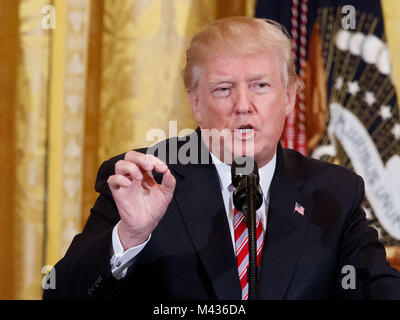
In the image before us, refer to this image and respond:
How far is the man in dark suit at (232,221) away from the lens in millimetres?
1350

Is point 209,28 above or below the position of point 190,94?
above

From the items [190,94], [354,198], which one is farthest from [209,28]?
[354,198]

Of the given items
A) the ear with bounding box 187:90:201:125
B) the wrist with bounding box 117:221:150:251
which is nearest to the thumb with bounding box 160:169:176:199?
the wrist with bounding box 117:221:150:251

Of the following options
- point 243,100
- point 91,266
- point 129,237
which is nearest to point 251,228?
point 129,237

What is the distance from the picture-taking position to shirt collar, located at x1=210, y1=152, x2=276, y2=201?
5.18 feet

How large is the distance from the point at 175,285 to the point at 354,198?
2.03 feet

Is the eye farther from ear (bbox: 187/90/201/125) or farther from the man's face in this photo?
ear (bbox: 187/90/201/125)

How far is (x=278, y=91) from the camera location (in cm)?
158

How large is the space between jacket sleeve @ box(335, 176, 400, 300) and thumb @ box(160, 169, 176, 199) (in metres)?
0.59

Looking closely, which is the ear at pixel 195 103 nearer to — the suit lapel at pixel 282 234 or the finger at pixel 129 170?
the suit lapel at pixel 282 234

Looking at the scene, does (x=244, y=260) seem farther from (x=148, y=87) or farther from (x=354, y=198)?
(x=148, y=87)

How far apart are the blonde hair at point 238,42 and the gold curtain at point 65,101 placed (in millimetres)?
700

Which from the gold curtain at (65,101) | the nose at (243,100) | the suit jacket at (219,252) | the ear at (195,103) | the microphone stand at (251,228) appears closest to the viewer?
the microphone stand at (251,228)

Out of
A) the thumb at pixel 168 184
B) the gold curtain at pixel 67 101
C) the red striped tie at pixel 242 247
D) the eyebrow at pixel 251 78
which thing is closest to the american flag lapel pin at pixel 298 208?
the red striped tie at pixel 242 247
